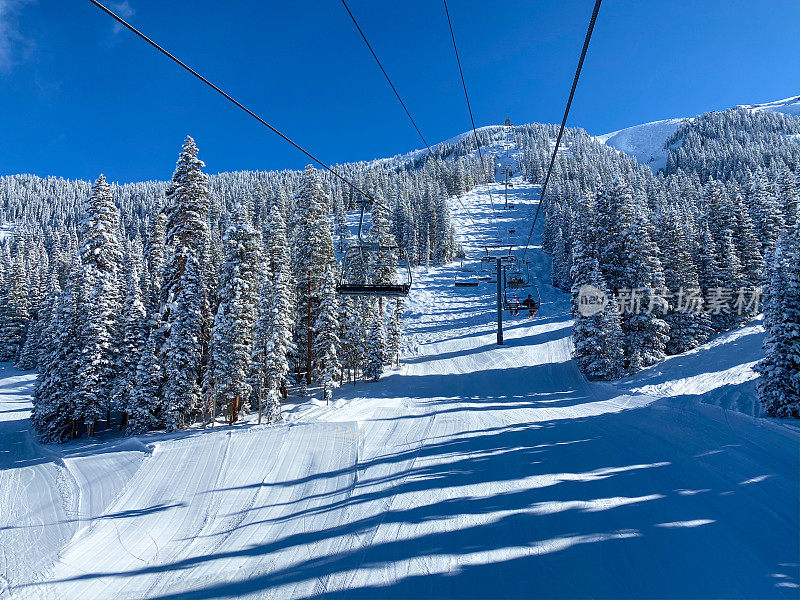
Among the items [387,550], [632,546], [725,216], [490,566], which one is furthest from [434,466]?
[725,216]

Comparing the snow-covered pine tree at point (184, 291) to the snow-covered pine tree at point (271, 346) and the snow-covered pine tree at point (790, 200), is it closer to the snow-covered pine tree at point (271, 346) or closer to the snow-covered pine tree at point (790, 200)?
the snow-covered pine tree at point (271, 346)

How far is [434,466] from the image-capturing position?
37.2 ft

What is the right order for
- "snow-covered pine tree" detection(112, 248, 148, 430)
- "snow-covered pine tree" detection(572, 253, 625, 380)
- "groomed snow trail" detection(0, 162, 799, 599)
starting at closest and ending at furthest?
"groomed snow trail" detection(0, 162, 799, 599) → "snow-covered pine tree" detection(572, 253, 625, 380) → "snow-covered pine tree" detection(112, 248, 148, 430)

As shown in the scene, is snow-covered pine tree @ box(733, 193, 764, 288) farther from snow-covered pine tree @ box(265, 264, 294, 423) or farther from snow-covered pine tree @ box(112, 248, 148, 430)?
snow-covered pine tree @ box(112, 248, 148, 430)

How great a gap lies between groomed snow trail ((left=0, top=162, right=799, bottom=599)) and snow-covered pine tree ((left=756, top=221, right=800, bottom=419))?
376 cm

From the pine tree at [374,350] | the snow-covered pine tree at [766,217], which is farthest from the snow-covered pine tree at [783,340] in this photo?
the snow-covered pine tree at [766,217]

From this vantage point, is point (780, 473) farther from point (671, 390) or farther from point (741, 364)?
point (741, 364)

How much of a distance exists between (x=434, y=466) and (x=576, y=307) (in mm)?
21692

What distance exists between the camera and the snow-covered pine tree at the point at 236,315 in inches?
950

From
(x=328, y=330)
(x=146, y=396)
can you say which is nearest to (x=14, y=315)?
(x=146, y=396)

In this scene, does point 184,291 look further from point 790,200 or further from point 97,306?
point 790,200

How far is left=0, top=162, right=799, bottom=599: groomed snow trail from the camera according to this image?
654 centimetres

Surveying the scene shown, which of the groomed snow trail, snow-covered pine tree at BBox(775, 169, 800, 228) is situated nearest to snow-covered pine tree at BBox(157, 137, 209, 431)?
the groomed snow trail

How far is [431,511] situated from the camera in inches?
350
